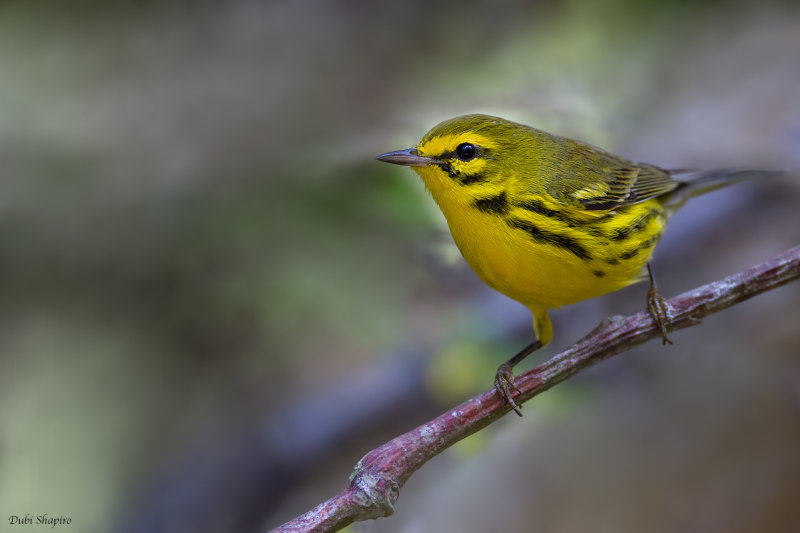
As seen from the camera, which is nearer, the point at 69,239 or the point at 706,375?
the point at 706,375

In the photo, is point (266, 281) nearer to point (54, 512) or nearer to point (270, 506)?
point (270, 506)

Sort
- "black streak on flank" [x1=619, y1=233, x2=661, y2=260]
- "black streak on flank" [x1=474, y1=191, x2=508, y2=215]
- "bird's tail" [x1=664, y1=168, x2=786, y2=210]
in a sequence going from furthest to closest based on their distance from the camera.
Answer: "bird's tail" [x1=664, y1=168, x2=786, y2=210] → "black streak on flank" [x1=619, y1=233, x2=661, y2=260] → "black streak on flank" [x1=474, y1=191, x2=508, y2=215]

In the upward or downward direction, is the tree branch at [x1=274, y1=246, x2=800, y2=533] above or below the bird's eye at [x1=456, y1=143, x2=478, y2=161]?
below

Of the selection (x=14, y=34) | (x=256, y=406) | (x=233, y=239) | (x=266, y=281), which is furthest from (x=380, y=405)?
(x=14, y=34)

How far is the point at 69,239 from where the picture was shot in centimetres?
479

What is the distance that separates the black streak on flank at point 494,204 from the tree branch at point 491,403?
1.82 ft

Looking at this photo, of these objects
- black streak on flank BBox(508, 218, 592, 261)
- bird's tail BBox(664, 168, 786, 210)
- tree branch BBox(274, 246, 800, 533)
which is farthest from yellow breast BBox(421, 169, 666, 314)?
bird's tail BBox(664, 168, 786, 210)

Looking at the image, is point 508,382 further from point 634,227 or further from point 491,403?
point 634,227

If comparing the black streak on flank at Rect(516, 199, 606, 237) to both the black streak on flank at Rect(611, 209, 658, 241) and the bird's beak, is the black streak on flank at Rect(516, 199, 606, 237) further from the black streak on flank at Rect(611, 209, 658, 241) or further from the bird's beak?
the bird's beak

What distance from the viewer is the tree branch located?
217cm

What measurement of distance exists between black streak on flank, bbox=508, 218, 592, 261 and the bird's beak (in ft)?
1.30

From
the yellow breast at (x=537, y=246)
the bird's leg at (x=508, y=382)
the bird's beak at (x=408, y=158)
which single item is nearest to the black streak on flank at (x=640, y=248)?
the yellow breast at (x=537, y=246)

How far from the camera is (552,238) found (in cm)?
278

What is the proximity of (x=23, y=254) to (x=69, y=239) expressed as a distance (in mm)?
278
